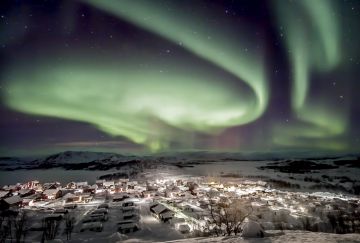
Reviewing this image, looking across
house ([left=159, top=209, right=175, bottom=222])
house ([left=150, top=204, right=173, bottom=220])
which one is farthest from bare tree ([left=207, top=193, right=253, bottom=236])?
house ([left=150, top=204, right=173, bottom=220])

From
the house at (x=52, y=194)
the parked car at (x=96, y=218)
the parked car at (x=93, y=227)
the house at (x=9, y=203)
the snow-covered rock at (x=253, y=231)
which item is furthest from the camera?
the house at (x=52, y=194)

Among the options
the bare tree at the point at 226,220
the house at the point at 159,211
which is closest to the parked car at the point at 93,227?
the house at the point at 159,211

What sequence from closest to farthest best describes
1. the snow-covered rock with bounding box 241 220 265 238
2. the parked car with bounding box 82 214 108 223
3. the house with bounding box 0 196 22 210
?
the snow-covered rock with bounding box 241 220 265 238 → the parked car with bounding box 82 214 108 223 → the house with bounding box 0 196 22 210

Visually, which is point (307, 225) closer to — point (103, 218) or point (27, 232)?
point (103, 218)

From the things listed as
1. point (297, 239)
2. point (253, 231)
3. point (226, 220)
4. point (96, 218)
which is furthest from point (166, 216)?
point (297, 239)

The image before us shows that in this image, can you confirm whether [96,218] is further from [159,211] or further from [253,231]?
[253,231]

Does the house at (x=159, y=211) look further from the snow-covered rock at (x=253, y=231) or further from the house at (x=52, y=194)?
the house at (x=52, y=194)

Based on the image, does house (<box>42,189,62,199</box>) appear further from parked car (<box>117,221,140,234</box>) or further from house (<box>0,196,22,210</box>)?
parked car (<box>117,221,140,234</box>)

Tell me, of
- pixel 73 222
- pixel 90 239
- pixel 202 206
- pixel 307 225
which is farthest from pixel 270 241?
pixel 202 206

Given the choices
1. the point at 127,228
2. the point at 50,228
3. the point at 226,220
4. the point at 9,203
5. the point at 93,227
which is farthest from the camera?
the point at 9,203

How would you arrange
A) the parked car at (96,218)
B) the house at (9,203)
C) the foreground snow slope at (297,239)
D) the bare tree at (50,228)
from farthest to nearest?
1. the house at (9,203)
2. the parked car at (96,218)
3. the bare tree at (50,228)
4. the foreground snow slope at (297,239)

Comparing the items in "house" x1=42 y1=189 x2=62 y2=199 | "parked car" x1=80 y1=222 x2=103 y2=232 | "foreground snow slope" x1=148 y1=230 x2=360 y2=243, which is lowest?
"house" x1=42 y1=189 x2=62 y2=199
